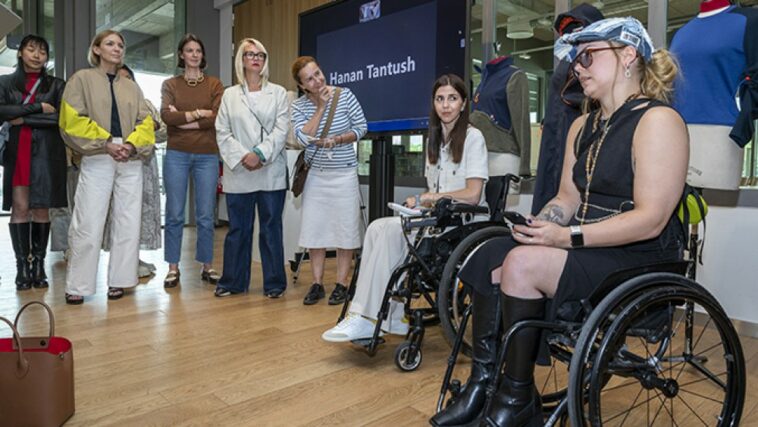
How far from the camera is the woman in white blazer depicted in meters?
3.08

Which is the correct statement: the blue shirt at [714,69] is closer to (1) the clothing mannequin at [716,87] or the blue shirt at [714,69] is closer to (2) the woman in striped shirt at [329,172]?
(1) the clothing mannequin at [716,87]

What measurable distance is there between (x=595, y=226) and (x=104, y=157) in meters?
2.61

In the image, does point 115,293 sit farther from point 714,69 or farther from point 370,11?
point 714,69

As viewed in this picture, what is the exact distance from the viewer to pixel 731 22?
2.18m

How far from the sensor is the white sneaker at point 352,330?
2055 mm

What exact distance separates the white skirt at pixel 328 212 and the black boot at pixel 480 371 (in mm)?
1639

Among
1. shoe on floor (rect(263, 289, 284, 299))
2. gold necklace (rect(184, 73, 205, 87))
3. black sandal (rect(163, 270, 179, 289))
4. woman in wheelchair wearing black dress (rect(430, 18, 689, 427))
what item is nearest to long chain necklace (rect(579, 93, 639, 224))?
woman in wheelchair wearing black dress (rect(430, 18, 689, 427))

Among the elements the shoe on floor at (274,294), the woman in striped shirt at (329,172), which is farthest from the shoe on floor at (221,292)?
the woman in striped shirt at (329,172)

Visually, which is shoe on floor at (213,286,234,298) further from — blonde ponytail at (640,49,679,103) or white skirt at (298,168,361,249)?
blonde ponytail at (640,49,679,103)

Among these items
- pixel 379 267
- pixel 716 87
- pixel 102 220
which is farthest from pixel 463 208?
pixel 102 220

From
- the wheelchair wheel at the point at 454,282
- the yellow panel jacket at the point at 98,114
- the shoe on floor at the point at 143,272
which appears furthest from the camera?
the shoe on floor at the point at 143,272

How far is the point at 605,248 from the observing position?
135 cm

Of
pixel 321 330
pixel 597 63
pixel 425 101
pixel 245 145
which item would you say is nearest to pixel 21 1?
pixel 245 145

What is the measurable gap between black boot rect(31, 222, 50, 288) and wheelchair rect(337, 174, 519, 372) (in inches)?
92.9
